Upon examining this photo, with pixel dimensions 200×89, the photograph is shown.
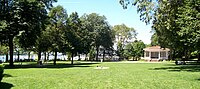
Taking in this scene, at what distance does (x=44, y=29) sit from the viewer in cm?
4509

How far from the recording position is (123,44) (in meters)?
108

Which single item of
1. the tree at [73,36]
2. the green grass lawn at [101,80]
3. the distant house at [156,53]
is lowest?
the green grass lawn at [101,80]

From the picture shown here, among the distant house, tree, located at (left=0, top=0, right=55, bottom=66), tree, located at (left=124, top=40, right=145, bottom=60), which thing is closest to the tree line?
tree, located at (left=0, top=0, right=55, bottom=66)

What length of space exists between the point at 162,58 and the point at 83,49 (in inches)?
1231

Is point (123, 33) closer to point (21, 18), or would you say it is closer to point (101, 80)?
point (21, 18)

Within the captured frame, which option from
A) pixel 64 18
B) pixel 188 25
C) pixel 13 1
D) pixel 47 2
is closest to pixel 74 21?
pixel 64 18

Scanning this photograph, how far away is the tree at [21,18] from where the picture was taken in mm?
40375

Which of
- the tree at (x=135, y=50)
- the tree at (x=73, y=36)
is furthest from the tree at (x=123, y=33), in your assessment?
the tree at (x=73, y=36)

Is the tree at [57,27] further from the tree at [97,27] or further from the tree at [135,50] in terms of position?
the tree at [135,50]

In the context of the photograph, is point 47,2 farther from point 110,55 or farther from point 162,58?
point 110,55

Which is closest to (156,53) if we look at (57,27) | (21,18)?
(57,27)

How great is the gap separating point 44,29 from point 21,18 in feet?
15.3

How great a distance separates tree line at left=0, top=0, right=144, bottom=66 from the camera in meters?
40.8

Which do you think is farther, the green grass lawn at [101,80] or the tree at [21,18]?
the tree at [21,18]
